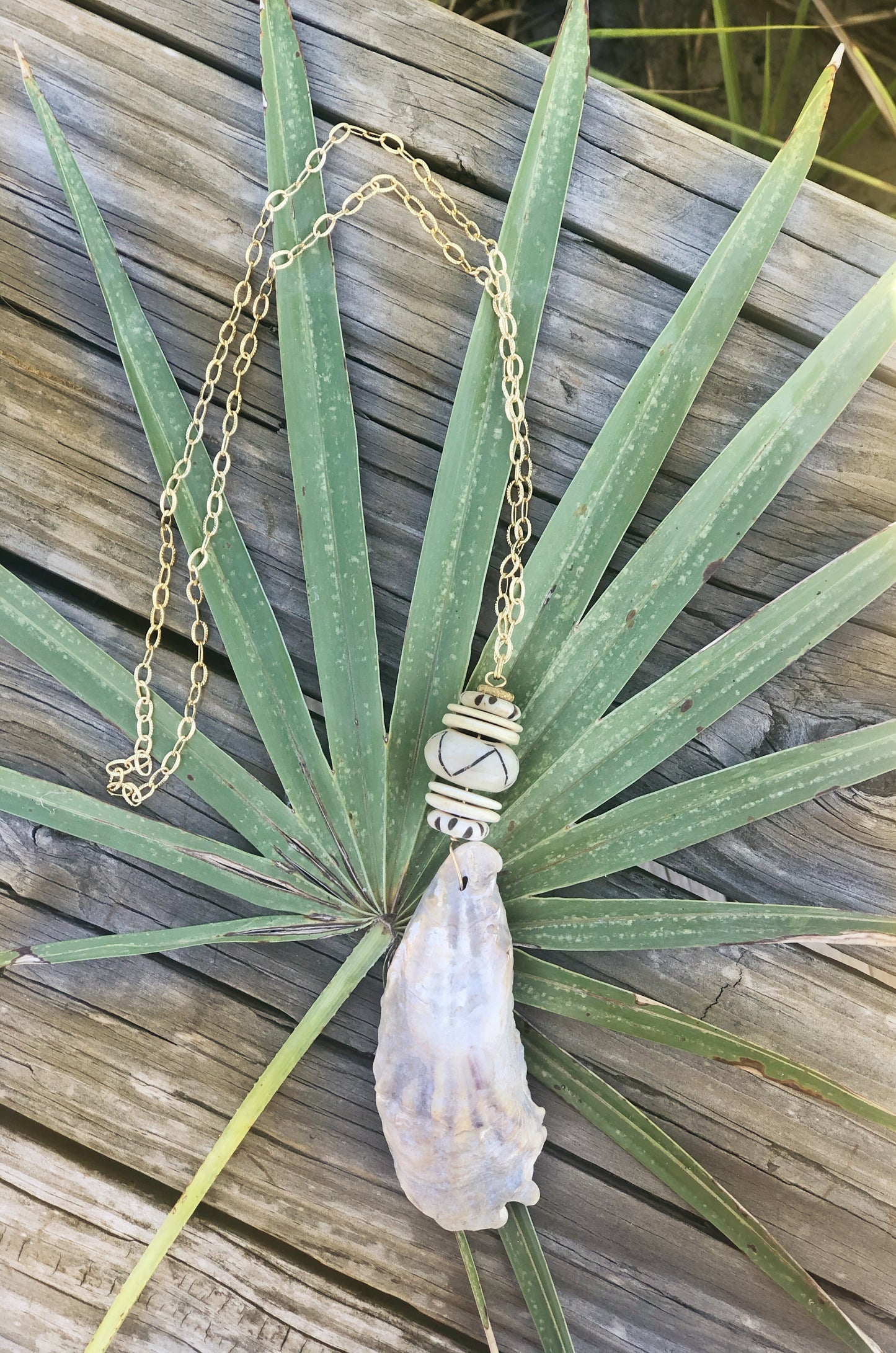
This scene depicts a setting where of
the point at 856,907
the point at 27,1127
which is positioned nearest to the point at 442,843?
the point at 856,907

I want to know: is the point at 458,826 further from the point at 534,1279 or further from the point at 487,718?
the point at 534,1279

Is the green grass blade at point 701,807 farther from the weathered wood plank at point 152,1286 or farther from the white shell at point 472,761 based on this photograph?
the weathered wood plank at point 152,1286

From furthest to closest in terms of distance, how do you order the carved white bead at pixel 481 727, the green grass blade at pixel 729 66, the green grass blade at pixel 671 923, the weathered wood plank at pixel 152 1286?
the green grass blade at pixel 729 66, the weathered wood plank at pixel 152 1286, the green grass blade at pixel 671 923, the carved white bead at pixel 481 727

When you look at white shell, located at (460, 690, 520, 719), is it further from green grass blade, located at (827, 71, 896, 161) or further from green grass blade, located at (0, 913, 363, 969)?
green grass blade, located at (827, 71, 896, 161)

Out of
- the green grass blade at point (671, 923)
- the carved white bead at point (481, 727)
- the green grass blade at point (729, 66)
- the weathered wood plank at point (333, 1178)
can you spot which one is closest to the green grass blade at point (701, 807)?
the green grass blade at point (671, 923)

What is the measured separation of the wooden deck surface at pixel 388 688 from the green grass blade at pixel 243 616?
74 mm

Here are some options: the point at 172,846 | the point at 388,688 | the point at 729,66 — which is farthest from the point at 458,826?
the point at 729,66

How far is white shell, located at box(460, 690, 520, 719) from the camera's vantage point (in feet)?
2.22

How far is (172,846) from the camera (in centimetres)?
78

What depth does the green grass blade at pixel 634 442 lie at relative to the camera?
72cm

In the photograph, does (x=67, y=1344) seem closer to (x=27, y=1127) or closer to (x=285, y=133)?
(x=27, y=1127)

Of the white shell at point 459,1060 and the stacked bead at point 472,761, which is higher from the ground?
the stacked bead at point 472,761

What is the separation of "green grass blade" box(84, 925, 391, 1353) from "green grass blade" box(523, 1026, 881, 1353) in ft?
0.73

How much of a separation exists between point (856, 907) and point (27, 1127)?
0.98 metres
